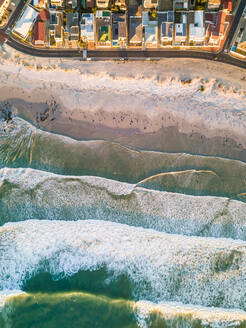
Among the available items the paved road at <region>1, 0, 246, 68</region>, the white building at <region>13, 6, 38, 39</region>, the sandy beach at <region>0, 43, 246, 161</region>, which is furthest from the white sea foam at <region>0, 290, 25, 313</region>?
the white building at <region>13, 6, 38, 39</region>

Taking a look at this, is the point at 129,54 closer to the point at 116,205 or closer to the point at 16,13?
the point at 16,13

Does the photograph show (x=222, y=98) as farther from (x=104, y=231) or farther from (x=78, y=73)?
(x=104, y=231)

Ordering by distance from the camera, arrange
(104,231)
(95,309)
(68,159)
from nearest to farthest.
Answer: (95,309) < (104,231) < (68,159)

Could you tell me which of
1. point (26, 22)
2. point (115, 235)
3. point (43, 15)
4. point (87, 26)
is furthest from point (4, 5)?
point (115, 235)

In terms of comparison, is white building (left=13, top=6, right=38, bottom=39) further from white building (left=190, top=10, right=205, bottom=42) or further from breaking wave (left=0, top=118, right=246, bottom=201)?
white building (left=190, top=10, right=205, bottom=42)

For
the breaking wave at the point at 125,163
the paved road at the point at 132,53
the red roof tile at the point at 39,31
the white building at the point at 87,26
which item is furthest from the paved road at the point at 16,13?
the breaking wave at the point at 125,163

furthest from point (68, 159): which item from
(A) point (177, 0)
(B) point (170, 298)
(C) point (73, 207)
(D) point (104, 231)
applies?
(A) point (177, 0)
